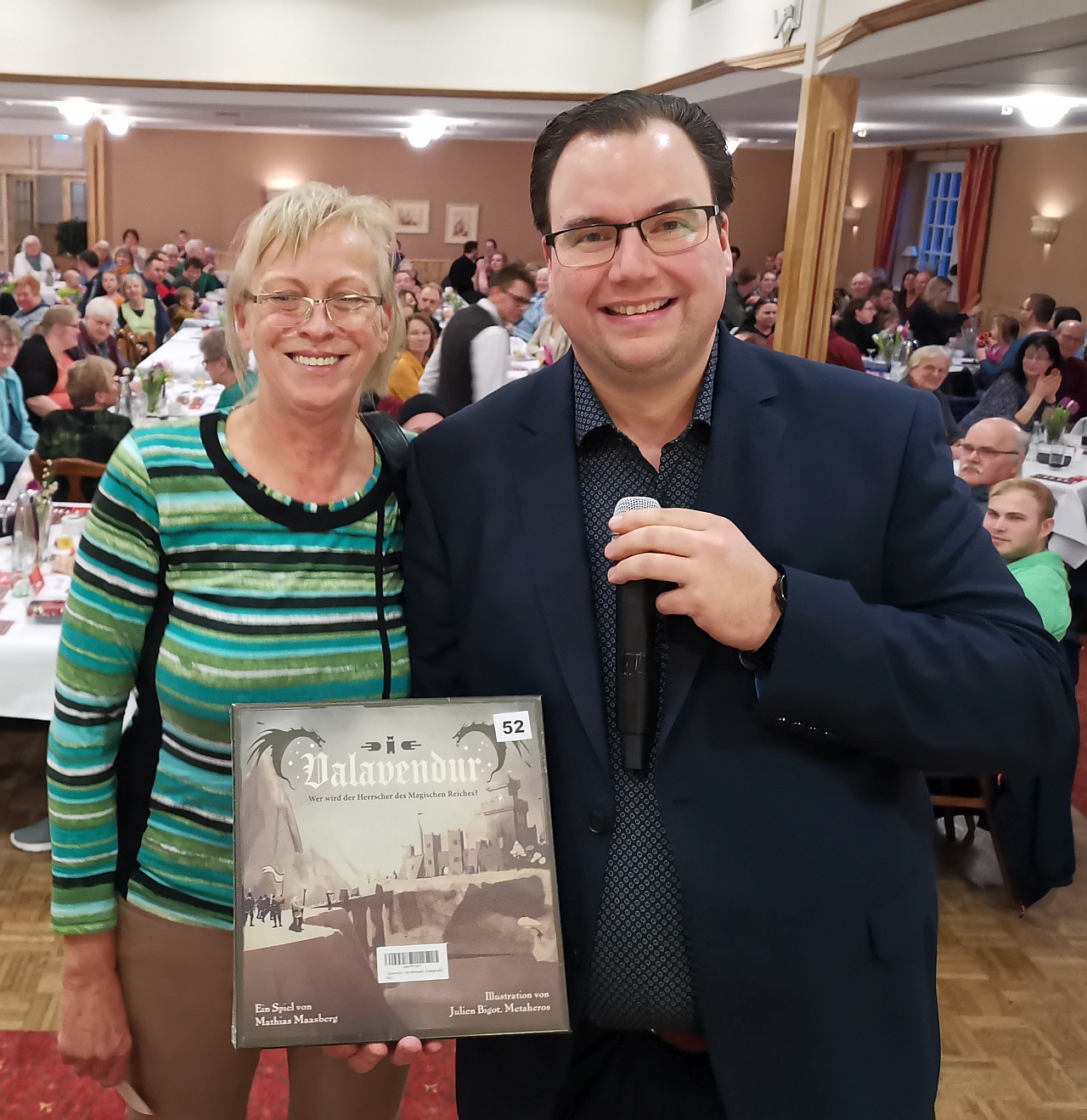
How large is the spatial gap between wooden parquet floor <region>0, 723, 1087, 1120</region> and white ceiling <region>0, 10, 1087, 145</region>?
359 cm

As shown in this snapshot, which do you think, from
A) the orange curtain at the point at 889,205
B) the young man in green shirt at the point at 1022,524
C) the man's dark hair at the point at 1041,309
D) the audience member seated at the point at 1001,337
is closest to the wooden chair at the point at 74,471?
the young man in green shirt at the point at 1022,524

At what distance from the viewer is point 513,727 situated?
1.20 metres

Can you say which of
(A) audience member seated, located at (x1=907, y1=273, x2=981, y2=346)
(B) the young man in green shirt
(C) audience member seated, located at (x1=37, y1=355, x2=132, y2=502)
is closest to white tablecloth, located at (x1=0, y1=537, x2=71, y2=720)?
(C) audience member seated, located at (x1=37, y1=355, x2=132, y2=502)

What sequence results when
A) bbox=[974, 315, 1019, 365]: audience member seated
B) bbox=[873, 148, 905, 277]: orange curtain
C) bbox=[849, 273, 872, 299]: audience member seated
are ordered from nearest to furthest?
1. bbox=[974, 315, 1019, 365]: audience member seated
2. bbox=[849, 273, 872, 299]: audience member seated
3. bbox=[873, 148, 905, 277]: orange curtain

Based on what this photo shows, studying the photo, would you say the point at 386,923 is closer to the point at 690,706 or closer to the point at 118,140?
the point at 690,706

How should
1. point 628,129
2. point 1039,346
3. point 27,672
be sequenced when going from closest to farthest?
1. point 628,129
2. point 27,672
3. point 1039,346

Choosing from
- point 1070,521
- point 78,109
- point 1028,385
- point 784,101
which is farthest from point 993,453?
point 78,109

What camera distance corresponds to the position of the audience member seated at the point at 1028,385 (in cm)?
688

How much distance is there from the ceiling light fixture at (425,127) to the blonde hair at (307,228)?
43.0ft

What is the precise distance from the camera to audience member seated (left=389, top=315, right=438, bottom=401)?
6148mm

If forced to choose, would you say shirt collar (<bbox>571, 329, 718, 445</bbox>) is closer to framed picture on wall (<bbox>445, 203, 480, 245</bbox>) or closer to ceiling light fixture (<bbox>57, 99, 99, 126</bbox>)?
ceiling light fixture (<bbox>57, 99, 99, 126</bbox>)

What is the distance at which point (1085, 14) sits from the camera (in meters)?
4.58

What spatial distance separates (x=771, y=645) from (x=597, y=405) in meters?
0.39

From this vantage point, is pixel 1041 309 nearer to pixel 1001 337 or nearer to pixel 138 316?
pixel 1001 337
